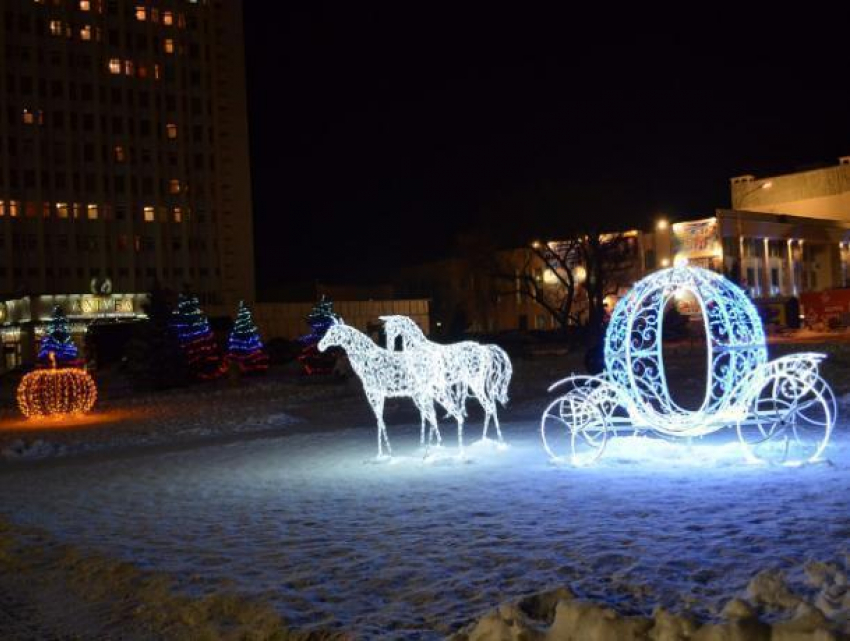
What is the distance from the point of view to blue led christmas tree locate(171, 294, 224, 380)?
38.0 meters

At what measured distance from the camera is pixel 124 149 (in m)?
78.0

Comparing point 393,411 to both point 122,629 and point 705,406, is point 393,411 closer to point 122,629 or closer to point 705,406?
point 705,406

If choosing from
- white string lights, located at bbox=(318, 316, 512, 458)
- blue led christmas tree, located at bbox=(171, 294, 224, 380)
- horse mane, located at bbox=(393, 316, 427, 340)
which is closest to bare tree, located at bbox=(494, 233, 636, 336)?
blue led christmas tree, located at bbox=(171, 294, 224, 380)

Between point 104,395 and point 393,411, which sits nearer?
point 393,411

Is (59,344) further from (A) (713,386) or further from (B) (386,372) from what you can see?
(A) (713,386)

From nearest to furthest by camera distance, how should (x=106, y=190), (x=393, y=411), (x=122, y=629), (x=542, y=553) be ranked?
(x=122, y=629) → (x=542, y=553) → (x=393, y=411) → (x=106, y=190)

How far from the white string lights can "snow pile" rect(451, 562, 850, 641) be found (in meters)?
7.98

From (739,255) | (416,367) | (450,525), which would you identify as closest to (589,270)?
(739,255)

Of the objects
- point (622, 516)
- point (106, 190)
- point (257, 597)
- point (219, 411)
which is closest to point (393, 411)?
point (219, 411)

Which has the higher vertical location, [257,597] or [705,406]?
[705,406]

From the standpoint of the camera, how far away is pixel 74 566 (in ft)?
27.1

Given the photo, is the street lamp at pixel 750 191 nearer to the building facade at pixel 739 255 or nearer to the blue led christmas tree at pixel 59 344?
the building facade at pixel 739 255

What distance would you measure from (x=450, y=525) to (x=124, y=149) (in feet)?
249

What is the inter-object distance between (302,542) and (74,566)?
82.8 inches
